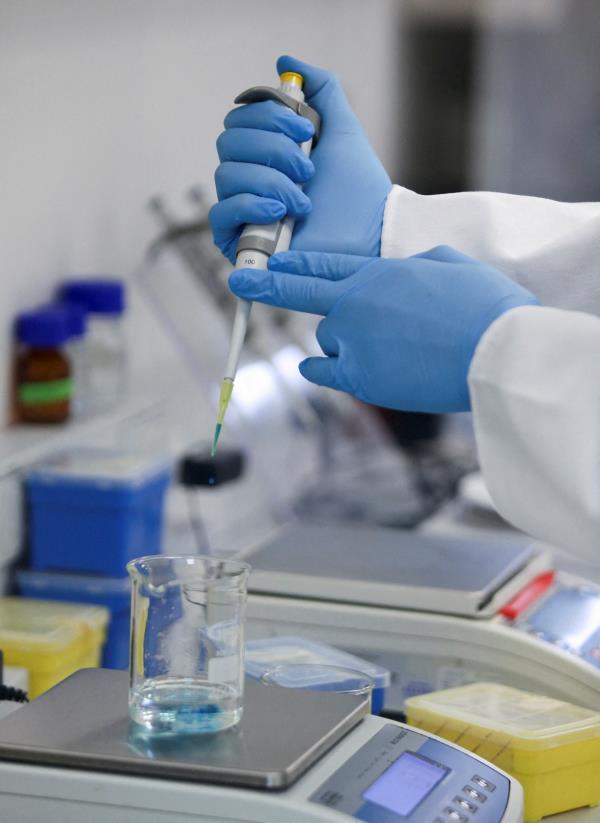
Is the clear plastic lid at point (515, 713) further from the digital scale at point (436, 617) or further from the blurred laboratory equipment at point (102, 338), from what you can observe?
the blurred laboratory equipment at point (102, 338)

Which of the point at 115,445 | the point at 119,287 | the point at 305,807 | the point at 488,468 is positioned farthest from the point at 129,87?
the point at 305,807

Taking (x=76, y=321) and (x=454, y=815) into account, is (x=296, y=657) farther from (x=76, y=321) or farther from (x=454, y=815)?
(x=76, y=321)

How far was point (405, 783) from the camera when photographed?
0.97 m

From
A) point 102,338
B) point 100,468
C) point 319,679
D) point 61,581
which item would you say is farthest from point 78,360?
point 319,679

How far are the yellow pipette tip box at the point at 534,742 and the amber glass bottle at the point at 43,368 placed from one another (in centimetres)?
94

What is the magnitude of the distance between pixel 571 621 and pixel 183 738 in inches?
27.4

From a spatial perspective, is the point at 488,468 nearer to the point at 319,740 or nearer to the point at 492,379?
the point at 492,379

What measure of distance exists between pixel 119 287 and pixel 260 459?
582 millimetres

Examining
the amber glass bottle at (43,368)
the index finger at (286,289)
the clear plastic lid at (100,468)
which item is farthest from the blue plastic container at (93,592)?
the index finger at (286,289)

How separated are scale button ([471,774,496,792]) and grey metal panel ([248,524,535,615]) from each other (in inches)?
17.9

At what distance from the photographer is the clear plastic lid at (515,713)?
1.17 m

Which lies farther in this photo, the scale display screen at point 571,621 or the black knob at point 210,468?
the black knob at point 210,468

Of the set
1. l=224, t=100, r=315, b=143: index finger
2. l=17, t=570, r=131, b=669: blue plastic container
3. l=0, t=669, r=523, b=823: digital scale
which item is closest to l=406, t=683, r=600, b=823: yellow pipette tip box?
l=0, t=669, r=523, b=823: digital scale

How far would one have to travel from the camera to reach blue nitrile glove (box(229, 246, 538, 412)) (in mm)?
1137
